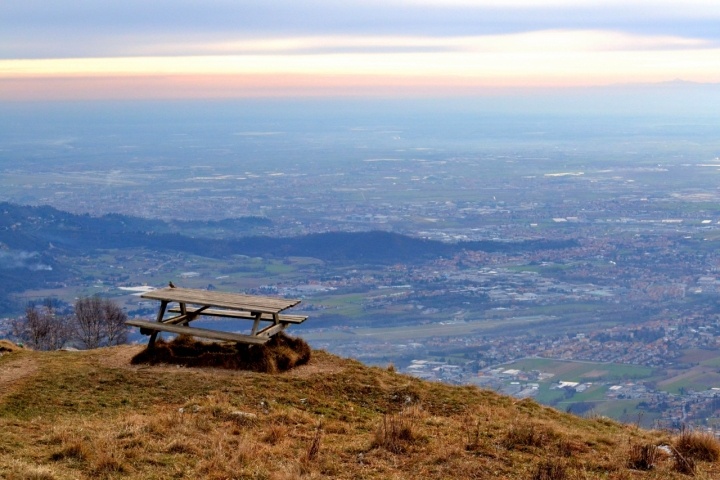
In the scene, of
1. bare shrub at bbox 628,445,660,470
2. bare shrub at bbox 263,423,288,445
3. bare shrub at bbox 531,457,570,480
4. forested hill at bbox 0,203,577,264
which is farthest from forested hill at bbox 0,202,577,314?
bare shrub at bbox 531,457,570,480

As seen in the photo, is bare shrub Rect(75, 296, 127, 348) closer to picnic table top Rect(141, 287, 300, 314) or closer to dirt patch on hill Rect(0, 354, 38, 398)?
dirt patch on hill Rect(0, 354, 38, 398)

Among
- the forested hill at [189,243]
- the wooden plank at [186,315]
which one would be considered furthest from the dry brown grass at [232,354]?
the forested hill at [189,243]

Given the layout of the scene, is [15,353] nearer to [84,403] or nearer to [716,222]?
[84,403]

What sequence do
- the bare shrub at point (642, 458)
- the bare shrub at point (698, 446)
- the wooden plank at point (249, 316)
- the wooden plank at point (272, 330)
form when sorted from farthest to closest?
the wooden plank at point (249, 316)
the wooden plank at point (272, 330)
the bare shrub at point (698, 446)
the bare shrub at point (642, 458)

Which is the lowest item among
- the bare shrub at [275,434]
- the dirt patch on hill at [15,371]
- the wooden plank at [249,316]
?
the bare shrub at [275,434]

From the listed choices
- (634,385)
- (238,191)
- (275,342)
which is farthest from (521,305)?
(238,191)

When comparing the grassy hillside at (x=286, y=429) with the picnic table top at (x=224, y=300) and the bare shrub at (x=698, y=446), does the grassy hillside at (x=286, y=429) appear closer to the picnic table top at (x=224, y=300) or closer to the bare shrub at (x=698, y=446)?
the bare shrub at (x=698, y=446)
